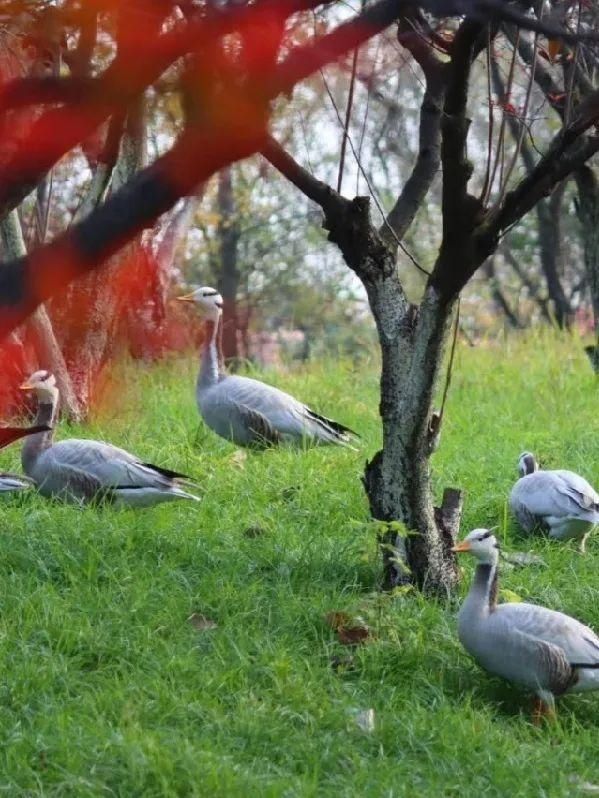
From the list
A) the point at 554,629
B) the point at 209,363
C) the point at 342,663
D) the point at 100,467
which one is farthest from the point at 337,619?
the point at 209,363

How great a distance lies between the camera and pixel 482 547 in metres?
4.45

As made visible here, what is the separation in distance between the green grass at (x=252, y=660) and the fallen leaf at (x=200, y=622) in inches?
1.1

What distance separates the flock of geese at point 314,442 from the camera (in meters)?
4.14

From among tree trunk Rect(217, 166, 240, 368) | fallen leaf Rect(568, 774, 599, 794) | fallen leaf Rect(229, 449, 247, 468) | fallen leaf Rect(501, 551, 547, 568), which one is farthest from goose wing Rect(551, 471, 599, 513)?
tree trunk Rect(217, 166, 240, 368)

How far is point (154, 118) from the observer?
1.24 meters

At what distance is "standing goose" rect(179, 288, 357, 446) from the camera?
7.73m

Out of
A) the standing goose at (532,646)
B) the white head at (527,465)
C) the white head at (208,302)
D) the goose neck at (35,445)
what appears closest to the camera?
the standing goose at (532,646)

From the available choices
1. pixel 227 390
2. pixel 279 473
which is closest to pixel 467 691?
pixel 279 473

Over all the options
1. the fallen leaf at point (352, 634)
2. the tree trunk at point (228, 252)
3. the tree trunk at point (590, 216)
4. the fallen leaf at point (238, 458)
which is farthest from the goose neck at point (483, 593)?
the tree trunk at point (228, 252)

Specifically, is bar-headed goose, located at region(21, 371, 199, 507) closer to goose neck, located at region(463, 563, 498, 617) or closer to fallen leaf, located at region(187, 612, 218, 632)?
fallen leaf, located at region(187, 612, 218, 632)

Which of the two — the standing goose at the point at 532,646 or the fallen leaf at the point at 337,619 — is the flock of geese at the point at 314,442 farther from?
the fallen leaf at the point at 337,619

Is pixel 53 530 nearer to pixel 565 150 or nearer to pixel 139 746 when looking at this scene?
pixel 139 746

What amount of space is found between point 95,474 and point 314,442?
1.84 m

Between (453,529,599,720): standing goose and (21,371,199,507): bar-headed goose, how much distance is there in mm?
2152
